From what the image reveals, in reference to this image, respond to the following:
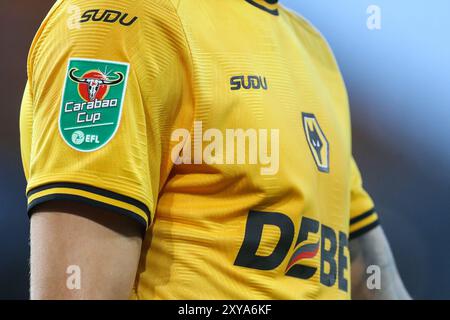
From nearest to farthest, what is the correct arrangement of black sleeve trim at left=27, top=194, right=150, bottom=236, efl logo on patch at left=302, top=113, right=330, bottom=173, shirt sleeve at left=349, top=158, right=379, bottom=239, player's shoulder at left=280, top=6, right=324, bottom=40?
1. black sleeve trim at left=27, top=194, right=150, bottom=236
2. efl logo on patch at left=302, top=113, right=330, bottom=173
3. player's shoulder at left=280, top=6, right=324, bottom=40
4. shirt sleeve at left=349, top=158, right=379, bottom=239

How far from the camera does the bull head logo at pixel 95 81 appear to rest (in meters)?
0.72

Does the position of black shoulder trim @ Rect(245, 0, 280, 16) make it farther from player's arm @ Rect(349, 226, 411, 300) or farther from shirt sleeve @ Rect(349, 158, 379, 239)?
player's arm @ Rect(349, 226, 411, 300)

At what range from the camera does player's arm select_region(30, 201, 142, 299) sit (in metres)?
0.69

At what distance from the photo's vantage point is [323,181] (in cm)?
97

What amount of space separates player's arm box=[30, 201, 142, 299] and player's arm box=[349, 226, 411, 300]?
25.1 inches

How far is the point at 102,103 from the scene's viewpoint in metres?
0.73

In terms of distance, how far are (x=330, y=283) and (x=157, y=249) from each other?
28cm

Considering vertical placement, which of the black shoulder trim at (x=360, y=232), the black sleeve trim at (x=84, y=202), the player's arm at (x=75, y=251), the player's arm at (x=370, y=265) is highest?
the black sleeve trim at (x=84, y=202)

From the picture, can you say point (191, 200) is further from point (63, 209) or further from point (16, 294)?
point (16, 294)

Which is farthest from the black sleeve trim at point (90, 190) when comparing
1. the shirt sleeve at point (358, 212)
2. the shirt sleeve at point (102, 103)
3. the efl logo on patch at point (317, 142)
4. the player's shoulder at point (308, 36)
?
the shirt sleeve at point (358, 212)

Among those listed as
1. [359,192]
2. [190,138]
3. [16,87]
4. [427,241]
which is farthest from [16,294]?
[427,241]

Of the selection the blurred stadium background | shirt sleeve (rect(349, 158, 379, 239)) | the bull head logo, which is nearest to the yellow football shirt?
the bull head logo

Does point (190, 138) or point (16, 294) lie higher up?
point (190, 138)

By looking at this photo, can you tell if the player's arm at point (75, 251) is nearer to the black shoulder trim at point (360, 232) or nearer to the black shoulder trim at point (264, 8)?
the black shoulder trim at point (264, 8)
